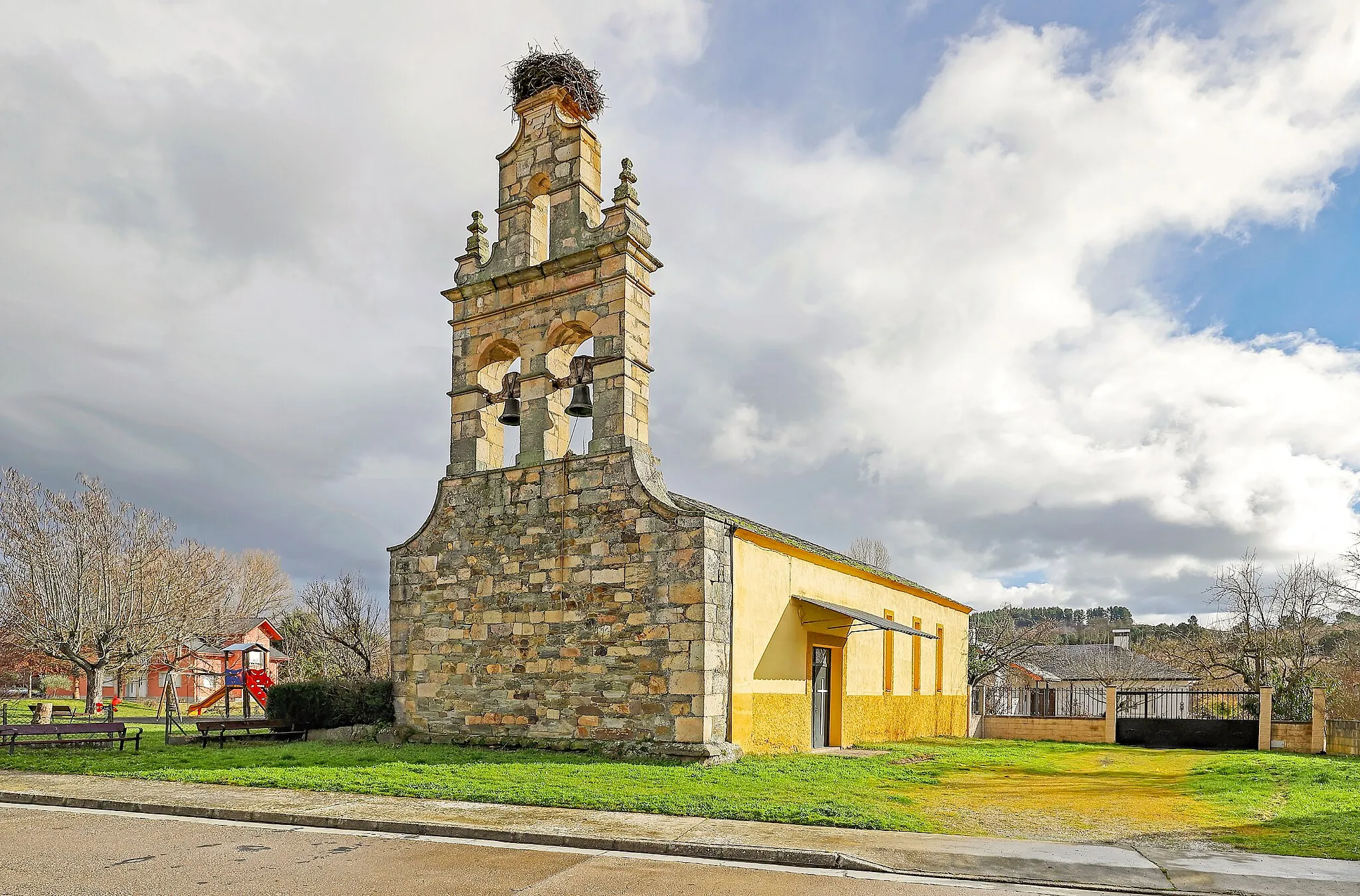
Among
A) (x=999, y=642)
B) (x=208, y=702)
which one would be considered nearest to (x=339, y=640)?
(x=208, y=702)

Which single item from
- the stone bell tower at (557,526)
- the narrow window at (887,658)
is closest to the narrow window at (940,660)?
the narrow window at (887,658)

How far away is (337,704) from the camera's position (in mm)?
16828

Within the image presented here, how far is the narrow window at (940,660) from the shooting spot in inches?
970

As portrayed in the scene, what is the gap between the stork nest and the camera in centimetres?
1666

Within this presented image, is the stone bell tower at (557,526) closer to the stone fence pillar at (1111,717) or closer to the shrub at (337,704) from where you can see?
the shrub at (337,704)

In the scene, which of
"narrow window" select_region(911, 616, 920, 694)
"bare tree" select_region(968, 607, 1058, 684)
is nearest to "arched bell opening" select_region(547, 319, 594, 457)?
"narrow window" select_region(911, 616, 920, 694)

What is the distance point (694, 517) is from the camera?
1408 cm

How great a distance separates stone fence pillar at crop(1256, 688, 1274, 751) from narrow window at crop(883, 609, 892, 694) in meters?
8.42

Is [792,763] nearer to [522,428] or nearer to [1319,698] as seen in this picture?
[522,428]

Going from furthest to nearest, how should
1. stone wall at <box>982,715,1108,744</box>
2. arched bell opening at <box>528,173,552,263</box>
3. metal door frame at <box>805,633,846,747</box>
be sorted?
stone wall at <box>982,715,1108,744</box> → metal door frame at <box>805,633,846,747</box> → arched bell opening at <box>528,173,552,263</box>

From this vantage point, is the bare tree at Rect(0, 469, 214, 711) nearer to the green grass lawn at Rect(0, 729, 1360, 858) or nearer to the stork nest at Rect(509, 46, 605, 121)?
the green grass lawn at Rect(0, 729, 1360, 858)

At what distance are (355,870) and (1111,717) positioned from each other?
21282mm

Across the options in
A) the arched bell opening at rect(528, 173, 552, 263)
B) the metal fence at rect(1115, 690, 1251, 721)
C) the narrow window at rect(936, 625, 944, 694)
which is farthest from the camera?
the narrow window at rect(936, 625, 944, 694)

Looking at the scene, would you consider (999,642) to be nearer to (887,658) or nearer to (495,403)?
(887,658)
